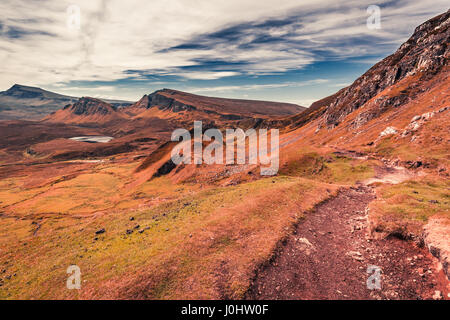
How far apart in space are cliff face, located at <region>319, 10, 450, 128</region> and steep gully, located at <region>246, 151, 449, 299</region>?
8185 cm

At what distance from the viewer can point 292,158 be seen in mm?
55594

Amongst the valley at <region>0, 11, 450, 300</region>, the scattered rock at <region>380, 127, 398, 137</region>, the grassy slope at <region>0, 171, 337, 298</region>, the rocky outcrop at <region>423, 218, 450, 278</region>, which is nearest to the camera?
the rocky outcrop at <region>423, 218, 450, 278</region>

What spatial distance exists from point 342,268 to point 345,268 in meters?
0.24

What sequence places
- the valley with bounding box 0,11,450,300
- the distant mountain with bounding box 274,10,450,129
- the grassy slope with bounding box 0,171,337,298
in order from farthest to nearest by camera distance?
the distant mountain with bounding box 274,10,450,129 → the grassy slope with bounding box 0,171,337,298 → the valley with bounding box 0,11,450,300

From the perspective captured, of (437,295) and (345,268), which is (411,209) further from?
(345,268)

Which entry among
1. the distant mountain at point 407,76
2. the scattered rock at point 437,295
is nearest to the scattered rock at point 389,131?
the distant mountain at point 407,76

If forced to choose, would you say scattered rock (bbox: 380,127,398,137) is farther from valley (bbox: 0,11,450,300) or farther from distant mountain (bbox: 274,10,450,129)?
distant mountain (bbox: 274,10,450,129)

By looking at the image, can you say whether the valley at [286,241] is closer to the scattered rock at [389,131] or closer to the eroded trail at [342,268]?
the eroded trail at [342,268]

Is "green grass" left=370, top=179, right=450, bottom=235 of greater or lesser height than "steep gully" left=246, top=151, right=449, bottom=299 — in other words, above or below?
above

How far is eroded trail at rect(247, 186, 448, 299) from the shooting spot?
14.0m

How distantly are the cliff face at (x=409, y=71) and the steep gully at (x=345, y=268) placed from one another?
8185cm

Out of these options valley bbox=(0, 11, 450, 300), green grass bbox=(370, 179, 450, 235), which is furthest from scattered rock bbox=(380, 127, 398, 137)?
green grass bbox=(370, 179, 450, 235)

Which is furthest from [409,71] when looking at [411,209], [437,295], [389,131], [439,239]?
[437,295]

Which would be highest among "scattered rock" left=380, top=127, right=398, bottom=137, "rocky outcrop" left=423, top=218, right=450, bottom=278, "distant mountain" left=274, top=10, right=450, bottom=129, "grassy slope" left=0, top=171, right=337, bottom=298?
"distant mountain" left=274, top=10, right=450, bottom=129
